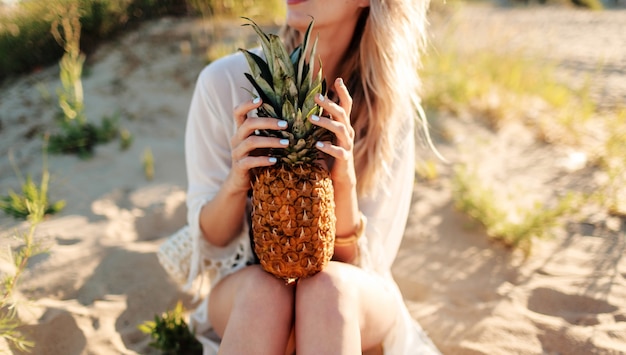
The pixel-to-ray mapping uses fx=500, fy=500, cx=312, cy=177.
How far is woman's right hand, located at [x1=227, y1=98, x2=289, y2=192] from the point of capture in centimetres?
171

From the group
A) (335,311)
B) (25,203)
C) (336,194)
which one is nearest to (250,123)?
(336,194)

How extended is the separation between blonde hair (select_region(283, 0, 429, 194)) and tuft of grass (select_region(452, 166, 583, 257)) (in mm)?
1437

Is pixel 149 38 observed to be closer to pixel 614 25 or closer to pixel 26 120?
pixel 26 120

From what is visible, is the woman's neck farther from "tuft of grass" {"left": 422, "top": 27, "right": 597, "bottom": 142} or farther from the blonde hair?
"tuft of grass" {"left": 422, "top": 27, "right": 597, "bottom": 142}

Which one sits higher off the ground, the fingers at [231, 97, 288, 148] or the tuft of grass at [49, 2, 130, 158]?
the fingers at [231, 97, 288, 148]

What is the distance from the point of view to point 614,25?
36.6ft

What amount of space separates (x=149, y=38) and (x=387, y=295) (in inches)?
206

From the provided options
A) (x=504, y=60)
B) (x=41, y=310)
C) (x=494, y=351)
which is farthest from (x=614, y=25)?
(x=41, y=310)

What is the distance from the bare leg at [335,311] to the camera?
1.93m

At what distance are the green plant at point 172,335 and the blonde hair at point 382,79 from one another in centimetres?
116

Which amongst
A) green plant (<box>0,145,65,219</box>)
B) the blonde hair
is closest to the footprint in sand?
the blonde hair

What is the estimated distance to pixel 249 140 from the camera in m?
1.81

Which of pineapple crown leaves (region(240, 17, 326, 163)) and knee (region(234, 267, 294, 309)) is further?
knee (region(234, 267, 294, 309))

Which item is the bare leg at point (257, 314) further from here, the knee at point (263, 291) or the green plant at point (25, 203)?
the green plant at point (25, 203)
